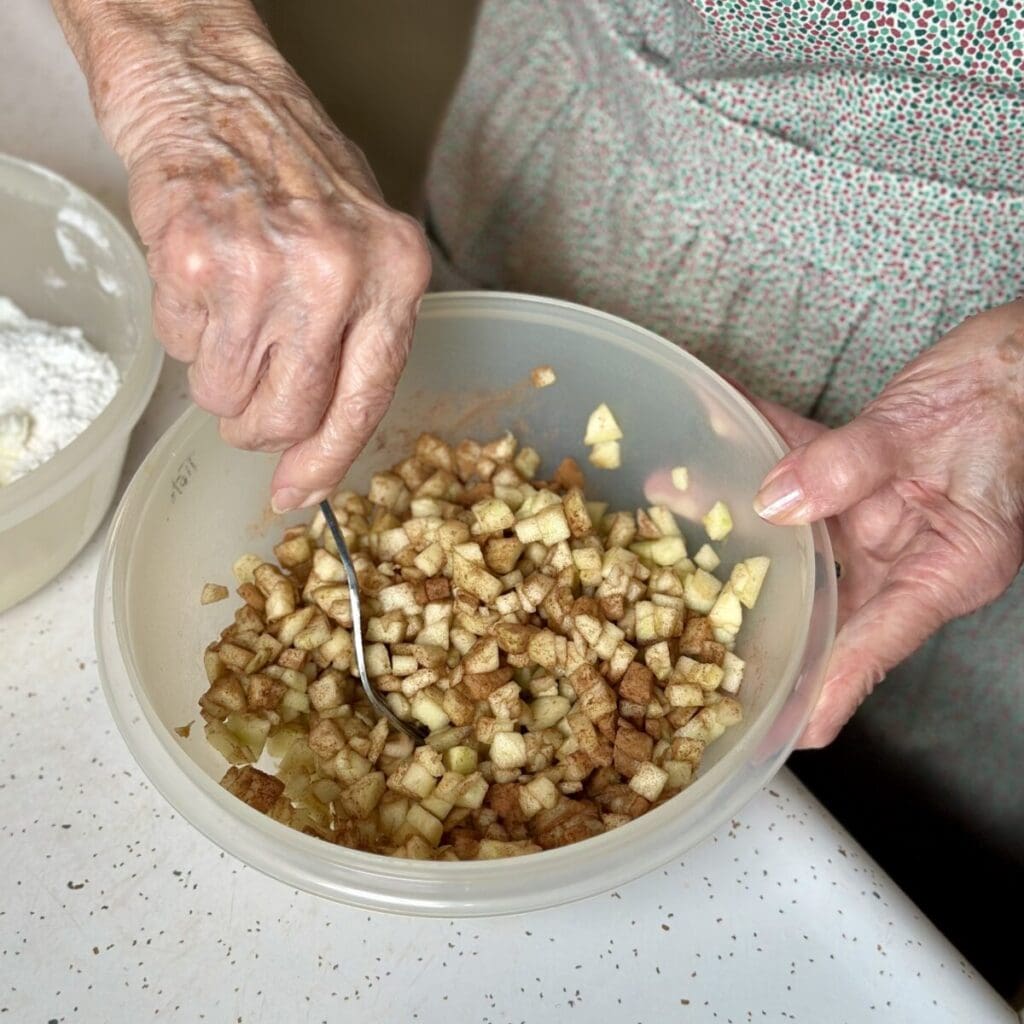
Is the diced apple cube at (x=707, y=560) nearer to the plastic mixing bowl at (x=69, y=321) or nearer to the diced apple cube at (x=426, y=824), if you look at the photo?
the diced apple cube at (x=426, y=824)

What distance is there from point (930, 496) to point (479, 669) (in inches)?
16.1

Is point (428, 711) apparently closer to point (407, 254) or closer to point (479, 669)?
point (479, 669)

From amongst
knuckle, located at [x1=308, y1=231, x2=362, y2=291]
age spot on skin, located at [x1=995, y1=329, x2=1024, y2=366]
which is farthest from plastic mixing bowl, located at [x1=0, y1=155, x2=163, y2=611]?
age spot on skin, located at [x1=995, y1=329, x2=1024, y2=366]

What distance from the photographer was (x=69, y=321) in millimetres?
1068

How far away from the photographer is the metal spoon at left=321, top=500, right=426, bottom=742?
0.86 metres

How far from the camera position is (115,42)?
2.58ft

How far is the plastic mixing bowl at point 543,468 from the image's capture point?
673 mm

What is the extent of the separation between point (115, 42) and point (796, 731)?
0.70 meters

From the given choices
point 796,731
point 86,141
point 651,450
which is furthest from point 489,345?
point 86,141

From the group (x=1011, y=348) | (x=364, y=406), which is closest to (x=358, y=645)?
(x=364, y=406)

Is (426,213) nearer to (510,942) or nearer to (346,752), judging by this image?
(346,752)

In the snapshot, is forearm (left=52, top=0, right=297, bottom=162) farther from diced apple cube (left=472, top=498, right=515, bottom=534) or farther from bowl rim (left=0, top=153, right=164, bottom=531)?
diced apple cube (left=472, top=498, right=515, bottom=534)

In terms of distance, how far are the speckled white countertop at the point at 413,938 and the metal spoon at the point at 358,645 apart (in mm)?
149

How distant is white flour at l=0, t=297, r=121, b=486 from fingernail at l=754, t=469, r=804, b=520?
0.57 m
